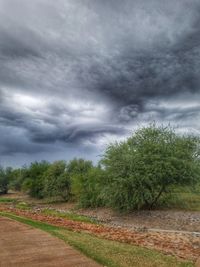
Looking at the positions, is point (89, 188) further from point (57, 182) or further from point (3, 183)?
point (3, 183)

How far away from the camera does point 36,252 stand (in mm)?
12773

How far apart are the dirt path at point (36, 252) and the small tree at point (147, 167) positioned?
18.4 meters

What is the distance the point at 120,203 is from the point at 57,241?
21424 millimetres

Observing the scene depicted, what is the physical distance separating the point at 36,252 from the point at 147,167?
22404 mm

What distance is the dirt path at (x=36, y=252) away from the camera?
37.6 ft

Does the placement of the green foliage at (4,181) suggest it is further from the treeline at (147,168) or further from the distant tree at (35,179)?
the treeline at (147,168)

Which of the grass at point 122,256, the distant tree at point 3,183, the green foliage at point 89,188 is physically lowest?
the grass at point 122,256

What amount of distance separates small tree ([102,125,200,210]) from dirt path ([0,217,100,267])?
1844 centimetres

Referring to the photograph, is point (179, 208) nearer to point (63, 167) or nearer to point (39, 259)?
point (39, 259)

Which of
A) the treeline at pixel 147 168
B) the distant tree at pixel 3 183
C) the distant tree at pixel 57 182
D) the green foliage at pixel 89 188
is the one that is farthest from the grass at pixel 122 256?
the distant tree at pixel 3 183

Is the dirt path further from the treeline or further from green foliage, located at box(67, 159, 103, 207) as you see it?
green foliage, located at box(67, 159, 103, 207)

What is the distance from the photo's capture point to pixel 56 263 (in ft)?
37.5

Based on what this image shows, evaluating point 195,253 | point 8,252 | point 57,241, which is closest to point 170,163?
point 195,253

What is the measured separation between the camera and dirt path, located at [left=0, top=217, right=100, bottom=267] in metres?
11.5
